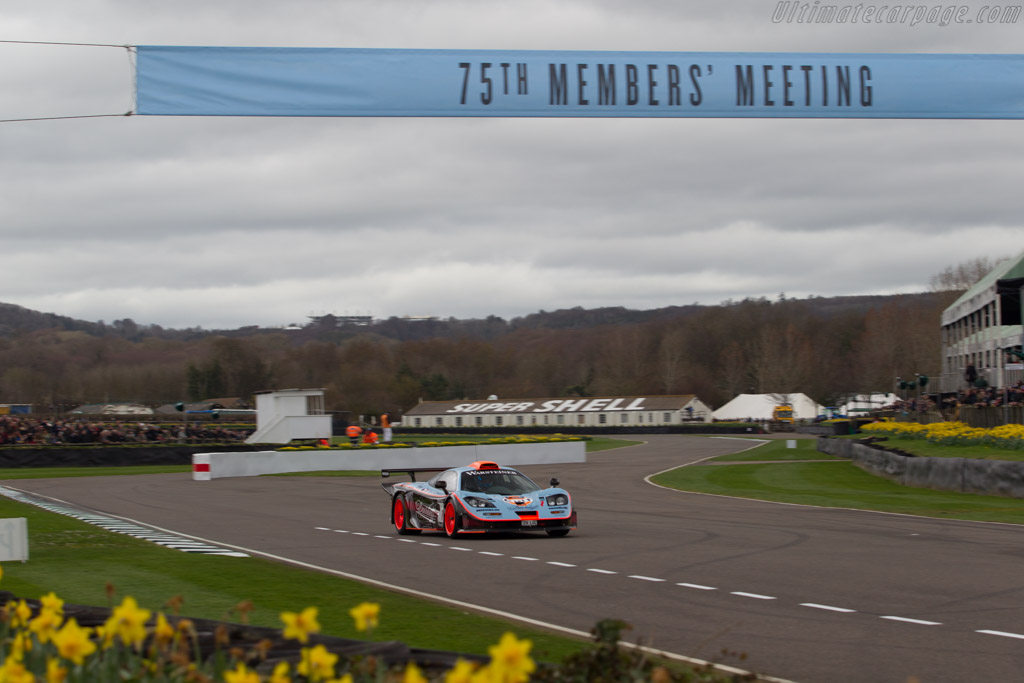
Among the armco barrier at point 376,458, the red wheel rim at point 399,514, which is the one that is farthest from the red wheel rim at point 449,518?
the armco barrier at point 376,458

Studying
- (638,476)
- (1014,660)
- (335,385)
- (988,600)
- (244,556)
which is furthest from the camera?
(335,385)

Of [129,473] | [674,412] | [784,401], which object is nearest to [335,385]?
[674,412]

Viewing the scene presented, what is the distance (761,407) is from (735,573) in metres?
103

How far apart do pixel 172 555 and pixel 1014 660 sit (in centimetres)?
1059

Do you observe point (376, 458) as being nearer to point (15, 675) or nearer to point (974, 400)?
point (974, 400)

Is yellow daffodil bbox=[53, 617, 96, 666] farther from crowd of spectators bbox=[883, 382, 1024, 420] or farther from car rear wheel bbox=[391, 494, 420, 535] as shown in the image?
crowd of spectators bbox=[883, 382, 1024, 420]

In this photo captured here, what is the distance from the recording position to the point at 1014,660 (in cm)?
772

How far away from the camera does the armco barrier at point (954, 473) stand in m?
22.3

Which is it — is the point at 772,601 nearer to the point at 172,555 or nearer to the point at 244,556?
the point at 244,556

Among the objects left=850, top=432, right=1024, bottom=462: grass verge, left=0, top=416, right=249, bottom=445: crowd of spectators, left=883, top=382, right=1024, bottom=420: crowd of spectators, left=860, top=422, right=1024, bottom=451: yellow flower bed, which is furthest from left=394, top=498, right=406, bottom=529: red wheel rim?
left=0, top=416, right=249, bottom=445: crowd of spectators

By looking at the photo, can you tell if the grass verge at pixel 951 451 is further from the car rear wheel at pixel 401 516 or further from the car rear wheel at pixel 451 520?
the car rear wheel at pixel 401 516

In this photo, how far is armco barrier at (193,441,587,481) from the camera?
123 feet

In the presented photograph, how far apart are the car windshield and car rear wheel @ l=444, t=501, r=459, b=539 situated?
0.41 meters

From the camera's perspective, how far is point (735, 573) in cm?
1210
